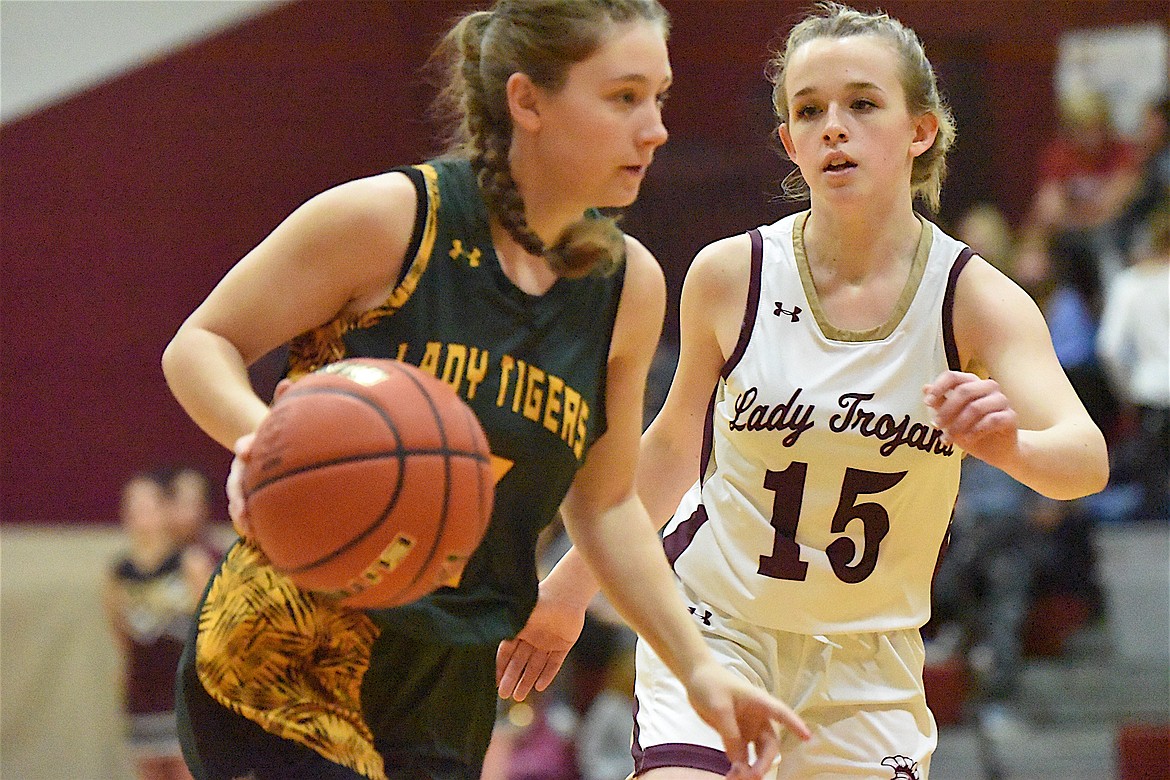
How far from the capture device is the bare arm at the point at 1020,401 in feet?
9.05

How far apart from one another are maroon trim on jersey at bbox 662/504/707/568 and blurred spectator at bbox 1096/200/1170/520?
17.3 ft

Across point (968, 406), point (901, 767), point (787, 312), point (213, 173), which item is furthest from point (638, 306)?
point (213, 173)

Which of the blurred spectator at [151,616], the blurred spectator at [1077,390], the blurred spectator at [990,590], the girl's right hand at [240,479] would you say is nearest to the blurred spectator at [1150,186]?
the blurred spectator at [1077,390]

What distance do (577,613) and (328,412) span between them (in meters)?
1.15

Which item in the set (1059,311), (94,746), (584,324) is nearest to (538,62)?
(584,324)

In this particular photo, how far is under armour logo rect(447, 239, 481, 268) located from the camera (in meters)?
2.48

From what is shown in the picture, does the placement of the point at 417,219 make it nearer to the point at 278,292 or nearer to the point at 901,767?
the point at 278,292

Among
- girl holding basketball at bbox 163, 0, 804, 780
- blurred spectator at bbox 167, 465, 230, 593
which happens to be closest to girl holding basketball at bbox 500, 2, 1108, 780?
girl holding basketball at bbox 163, 0, 804, 780

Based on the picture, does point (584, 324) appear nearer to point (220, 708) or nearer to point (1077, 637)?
point (220, 708)

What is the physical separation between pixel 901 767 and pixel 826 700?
0.67 feet

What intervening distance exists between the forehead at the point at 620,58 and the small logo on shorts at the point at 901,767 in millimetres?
1519

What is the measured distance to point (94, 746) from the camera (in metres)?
8.70

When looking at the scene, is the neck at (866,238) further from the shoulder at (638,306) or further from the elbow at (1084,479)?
the shoulder at (638,306)

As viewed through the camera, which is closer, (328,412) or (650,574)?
(328,412)
